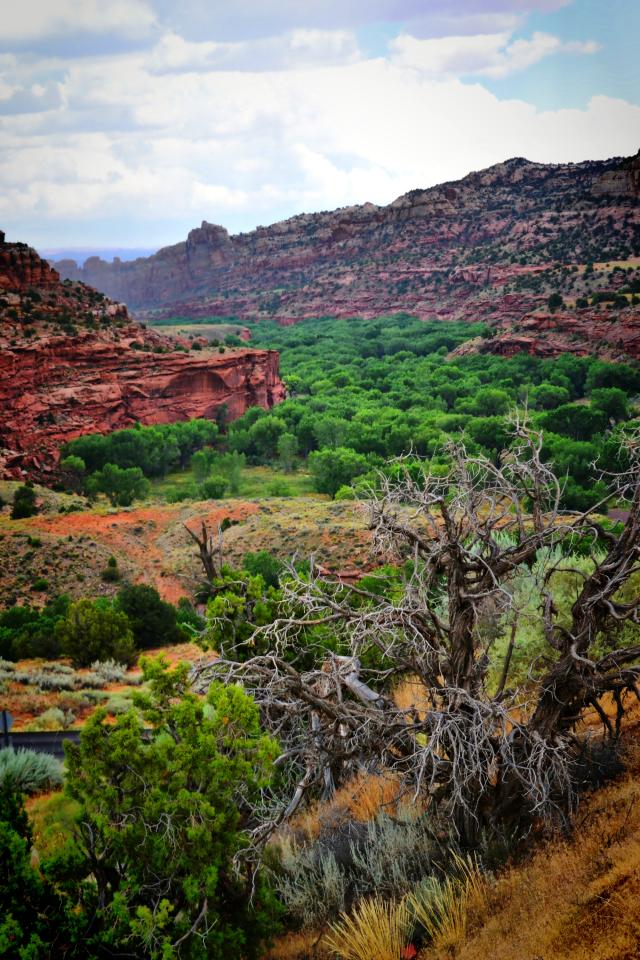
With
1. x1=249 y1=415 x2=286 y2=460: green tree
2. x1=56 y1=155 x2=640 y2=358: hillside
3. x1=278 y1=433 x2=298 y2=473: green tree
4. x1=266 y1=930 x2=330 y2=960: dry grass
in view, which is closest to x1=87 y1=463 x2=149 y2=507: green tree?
x1=278 y1=433 x2=298 y2=473: green tree

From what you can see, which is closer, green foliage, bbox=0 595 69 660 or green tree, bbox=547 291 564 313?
green foliage, bbox=0 595 69 660

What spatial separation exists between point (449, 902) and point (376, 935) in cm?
53

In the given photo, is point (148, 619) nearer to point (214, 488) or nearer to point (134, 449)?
point (214, 488)

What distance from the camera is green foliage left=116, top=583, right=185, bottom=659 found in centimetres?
2011

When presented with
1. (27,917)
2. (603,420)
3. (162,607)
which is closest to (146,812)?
(27,917)

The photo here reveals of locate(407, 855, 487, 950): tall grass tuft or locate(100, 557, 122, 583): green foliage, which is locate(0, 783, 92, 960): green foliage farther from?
locate(100, 557, 122, 583): green foliage

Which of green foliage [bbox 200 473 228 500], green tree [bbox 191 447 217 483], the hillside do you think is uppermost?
the hillside

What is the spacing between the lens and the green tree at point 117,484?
39438mm

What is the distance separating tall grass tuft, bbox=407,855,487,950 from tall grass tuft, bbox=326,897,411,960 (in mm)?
128

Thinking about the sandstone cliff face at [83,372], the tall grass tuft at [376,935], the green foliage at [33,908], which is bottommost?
the tall grass tuft at [376,935]

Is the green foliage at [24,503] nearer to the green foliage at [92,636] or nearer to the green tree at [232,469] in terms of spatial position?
the green tree at [232,469]

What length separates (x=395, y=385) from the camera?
60.2m

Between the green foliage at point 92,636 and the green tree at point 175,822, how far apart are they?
511 inches

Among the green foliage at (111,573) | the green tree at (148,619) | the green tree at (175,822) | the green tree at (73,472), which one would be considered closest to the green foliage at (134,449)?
the green tree at (73,472)
